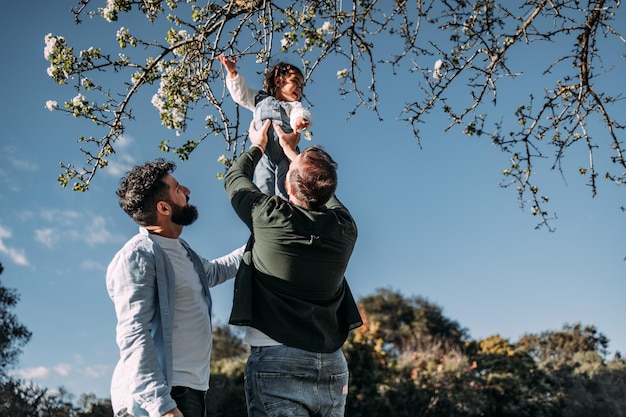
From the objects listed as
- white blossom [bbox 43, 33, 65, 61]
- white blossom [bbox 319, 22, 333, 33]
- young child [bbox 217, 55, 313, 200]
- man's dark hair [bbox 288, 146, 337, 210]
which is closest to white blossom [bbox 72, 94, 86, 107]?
white blossom [bbox 43, 33, 65, 61]

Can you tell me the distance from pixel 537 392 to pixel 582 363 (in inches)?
231

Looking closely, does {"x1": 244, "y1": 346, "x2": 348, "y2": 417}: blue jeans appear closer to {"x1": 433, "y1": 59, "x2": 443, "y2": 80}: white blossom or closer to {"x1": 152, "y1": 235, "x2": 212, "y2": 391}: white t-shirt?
{"x1": 152, "y1": 235, "x2": 212, "y2": 391}: white t-shirt

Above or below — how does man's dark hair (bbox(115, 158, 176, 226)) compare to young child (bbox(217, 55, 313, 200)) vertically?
below

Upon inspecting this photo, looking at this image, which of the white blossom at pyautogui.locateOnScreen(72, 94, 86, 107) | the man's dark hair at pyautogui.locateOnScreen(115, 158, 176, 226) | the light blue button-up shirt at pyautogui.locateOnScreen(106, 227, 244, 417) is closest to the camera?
the light blue button-up shirt at pyautogui.locateOnScreen(106, 227, 244, 417)

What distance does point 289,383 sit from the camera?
2.81m

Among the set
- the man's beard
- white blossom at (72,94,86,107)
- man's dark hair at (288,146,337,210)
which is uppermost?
white blossom at (72,94,86,107)

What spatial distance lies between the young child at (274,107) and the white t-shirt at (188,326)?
2.48 ft

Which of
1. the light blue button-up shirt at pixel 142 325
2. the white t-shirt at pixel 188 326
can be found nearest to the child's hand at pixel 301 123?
the white t-shirt at pixel 188 326

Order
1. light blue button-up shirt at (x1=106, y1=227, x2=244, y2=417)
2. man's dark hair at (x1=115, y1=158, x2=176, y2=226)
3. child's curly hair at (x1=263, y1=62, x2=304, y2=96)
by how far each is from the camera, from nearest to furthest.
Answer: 1. light blue button-up shirt at (x1=106, y1=227, x2=244, y2=417)
2. man's dark hair at (x1=115, y1=158, x2=176, y2=226)
3. child's curly hair at (x1=263, y1=62, x2=304, y2=96)

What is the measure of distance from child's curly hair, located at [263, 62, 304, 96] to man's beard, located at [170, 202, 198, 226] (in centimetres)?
148

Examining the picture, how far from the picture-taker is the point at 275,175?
364 centimetres

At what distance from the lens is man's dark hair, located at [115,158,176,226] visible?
118 inches

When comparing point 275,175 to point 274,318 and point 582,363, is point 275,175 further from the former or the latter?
point 582,363

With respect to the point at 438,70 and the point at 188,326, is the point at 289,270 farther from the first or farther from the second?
the point at 438,70
